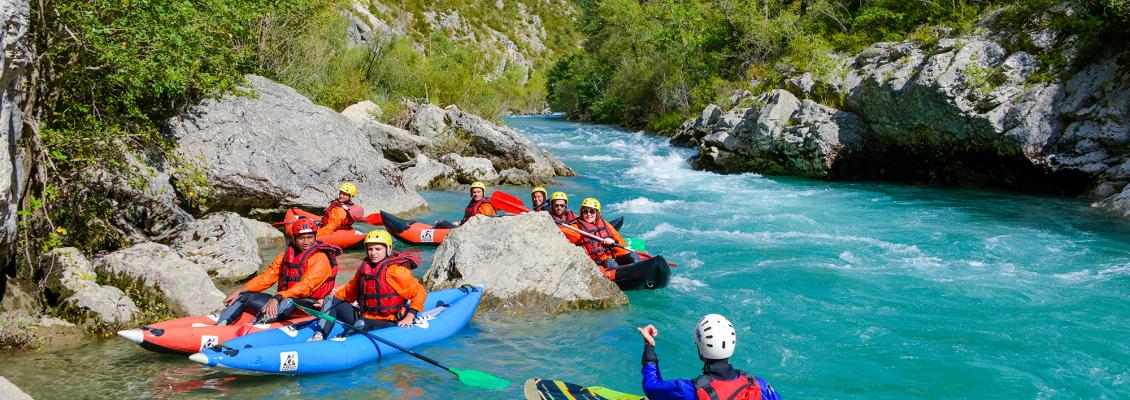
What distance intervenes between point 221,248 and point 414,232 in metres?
3.09

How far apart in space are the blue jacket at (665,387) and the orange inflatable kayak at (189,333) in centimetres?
334

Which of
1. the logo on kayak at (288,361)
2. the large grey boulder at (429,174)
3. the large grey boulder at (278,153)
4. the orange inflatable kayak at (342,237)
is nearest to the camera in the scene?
the logo on kayak at (288,361)

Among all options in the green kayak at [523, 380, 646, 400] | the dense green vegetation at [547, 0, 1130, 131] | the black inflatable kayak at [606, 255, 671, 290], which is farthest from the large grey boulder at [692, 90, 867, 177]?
the green kayak at [523, 380, 646, 400]

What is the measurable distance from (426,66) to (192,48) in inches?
604

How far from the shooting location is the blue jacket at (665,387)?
3895mm

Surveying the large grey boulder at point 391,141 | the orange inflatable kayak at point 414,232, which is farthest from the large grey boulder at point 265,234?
the large grey boulder at point 391,141

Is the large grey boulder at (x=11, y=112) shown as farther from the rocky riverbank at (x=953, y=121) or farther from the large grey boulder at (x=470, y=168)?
the rocky riverbank at (x=953, y=121)

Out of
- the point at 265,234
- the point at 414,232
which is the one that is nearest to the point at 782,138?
the point at 414,232

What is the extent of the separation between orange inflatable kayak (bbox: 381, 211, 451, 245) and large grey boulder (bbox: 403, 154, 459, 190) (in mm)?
4857

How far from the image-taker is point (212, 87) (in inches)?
342

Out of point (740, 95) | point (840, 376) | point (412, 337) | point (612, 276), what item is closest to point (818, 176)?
point (740, 95)

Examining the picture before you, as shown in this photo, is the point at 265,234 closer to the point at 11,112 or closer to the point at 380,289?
the point at 380,289

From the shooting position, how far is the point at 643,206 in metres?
14.4

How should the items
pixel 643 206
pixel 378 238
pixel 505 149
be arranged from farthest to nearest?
pixel 505 149 < pixel 643 206 < pixel 378 238
